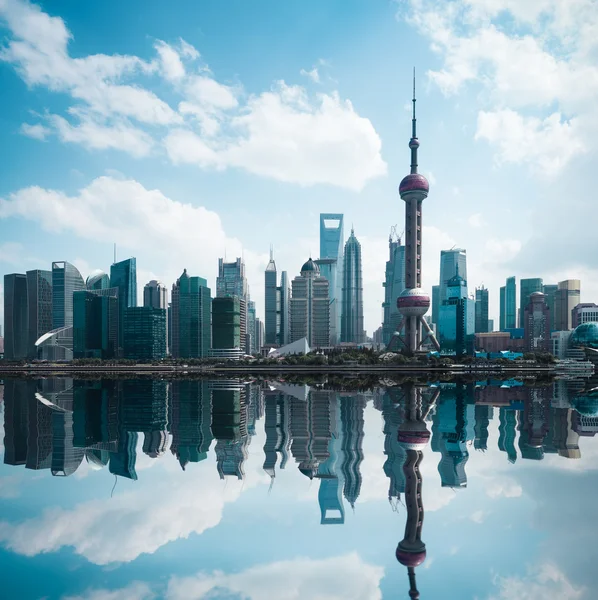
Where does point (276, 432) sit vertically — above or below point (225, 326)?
below

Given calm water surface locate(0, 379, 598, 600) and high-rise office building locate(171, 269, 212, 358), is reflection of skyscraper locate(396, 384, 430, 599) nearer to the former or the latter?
calm water surface locate(0, 379, 598, 600)

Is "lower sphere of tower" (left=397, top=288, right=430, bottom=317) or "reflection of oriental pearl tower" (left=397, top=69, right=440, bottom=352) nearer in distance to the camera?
"lower sphere of tower" (left=397, top=288, right=430, bottom=317)

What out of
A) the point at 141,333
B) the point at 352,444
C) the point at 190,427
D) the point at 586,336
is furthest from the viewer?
the point at 141,333

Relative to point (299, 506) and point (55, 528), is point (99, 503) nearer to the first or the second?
point (55, 528)

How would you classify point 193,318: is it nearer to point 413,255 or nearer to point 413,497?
point 413,255

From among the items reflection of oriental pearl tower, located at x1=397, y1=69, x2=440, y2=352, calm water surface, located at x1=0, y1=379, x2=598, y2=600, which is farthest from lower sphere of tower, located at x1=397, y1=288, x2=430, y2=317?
calm water surface, located at x1=0, y1=379, x2=598, y2=600

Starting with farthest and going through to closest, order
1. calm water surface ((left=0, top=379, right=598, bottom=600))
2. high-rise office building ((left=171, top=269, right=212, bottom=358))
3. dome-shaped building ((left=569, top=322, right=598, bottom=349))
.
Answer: high-rise office building ((left=171, top=269, right=212, bottom=358)) < dome-shaped building ((left=569, top=322, right=598, bottom=349)) < calm water surface ((left=0, top=379, right=598, bottom=600))

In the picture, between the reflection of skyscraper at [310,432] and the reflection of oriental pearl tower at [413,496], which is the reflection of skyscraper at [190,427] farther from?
the reflection of oriental pearl tower at [413,496]

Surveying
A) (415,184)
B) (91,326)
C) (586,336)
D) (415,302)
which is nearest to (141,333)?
(91,326)
